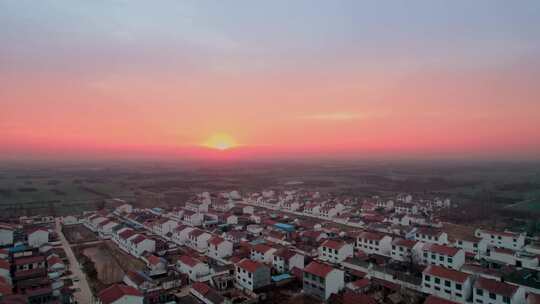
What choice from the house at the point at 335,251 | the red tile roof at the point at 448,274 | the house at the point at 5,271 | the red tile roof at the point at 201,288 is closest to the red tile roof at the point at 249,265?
the red tile roof at the point at 201,288

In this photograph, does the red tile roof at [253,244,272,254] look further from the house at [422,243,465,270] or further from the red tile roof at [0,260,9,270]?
the red tile roof at [0,260,9,270]

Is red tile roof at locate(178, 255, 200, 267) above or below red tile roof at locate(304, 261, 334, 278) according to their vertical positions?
below

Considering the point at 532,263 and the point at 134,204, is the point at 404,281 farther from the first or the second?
the point at 134,204

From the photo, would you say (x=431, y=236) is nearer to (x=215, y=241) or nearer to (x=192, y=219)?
(x=215, y=241)

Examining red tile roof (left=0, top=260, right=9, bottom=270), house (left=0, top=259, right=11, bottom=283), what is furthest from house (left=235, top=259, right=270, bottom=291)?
red tile roof (left=0, top=260, right=9, bottom=270)

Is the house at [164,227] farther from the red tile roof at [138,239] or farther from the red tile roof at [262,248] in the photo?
the red tile roof at [262,248]
